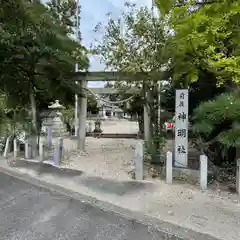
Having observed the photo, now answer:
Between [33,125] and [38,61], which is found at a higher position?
[38,61]

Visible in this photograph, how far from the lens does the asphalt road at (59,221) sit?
4094 mm

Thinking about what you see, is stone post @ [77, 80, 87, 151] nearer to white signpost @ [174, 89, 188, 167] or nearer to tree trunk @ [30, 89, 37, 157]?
tree trunk @ [30, 89, 37, 157]

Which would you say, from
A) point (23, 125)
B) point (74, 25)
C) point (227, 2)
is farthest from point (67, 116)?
point (227, 2)

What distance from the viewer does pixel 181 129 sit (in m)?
7.48

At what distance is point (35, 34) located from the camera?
31.2 ft

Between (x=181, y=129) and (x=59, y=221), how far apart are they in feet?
12.6

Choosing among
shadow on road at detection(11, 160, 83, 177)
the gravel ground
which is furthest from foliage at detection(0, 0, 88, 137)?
the gravel ground

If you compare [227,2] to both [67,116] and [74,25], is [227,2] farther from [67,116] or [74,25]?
[67,116]

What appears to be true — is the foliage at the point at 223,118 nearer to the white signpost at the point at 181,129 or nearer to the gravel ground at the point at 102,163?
the white signpost at the point at 181,129

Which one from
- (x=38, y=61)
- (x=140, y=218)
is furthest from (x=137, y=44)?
(x=140, y=218)

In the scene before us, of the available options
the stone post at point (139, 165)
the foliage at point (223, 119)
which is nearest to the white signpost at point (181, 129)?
the foliage at point (223, 119)

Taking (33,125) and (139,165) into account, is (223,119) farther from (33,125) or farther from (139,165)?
(33,125)

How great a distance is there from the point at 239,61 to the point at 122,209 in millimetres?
3694

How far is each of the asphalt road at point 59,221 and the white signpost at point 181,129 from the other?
9.10 ft
